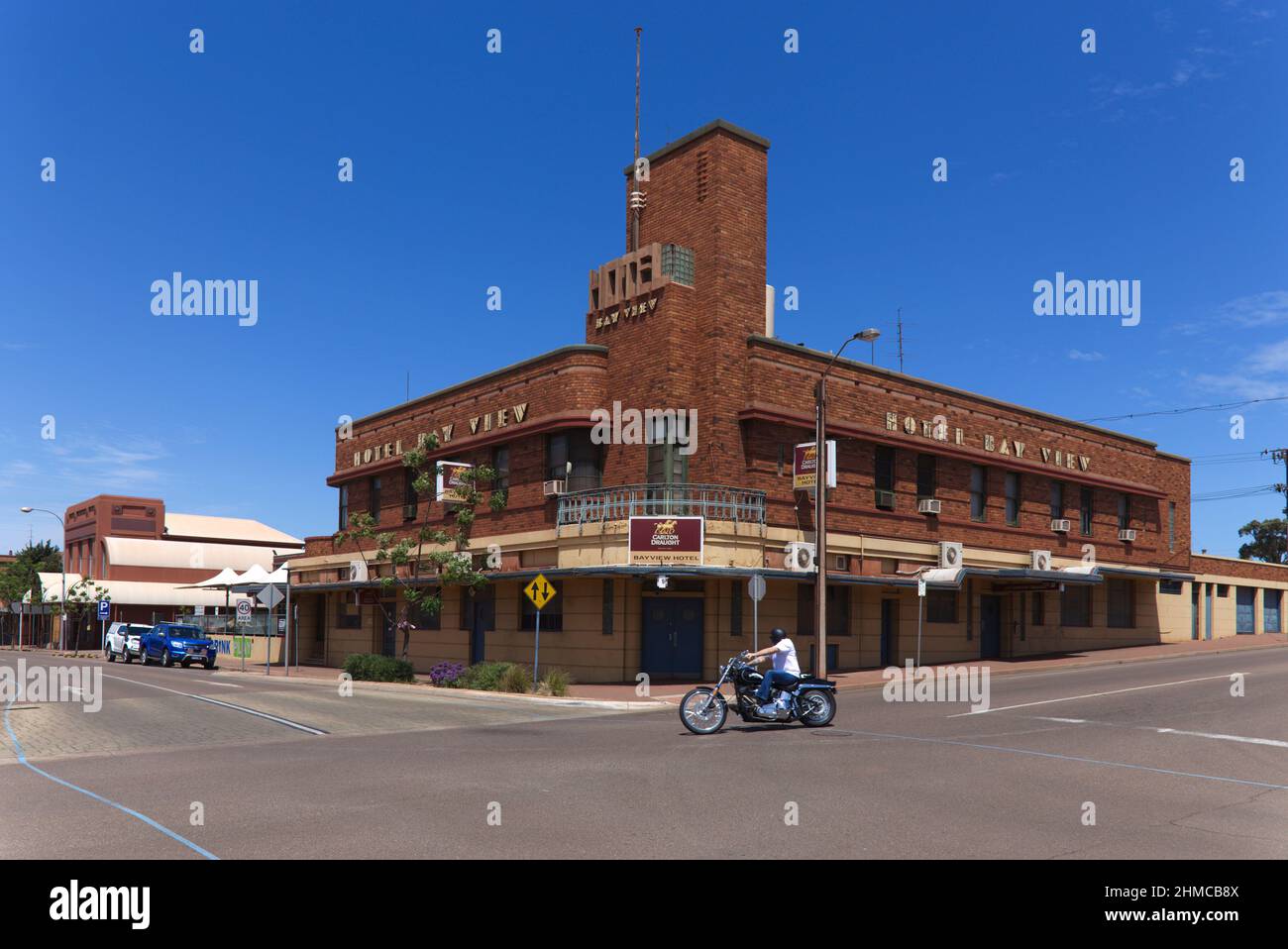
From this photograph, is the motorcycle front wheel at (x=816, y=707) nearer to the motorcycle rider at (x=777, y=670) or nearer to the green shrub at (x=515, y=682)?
the motorcycle rider at (x=777, y=670)

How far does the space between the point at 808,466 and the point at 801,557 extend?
Answer: 2.61 meters

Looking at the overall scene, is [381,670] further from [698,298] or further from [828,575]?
[698,298]

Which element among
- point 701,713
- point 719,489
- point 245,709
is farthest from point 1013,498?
point 245,709

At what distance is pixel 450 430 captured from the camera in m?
37.4

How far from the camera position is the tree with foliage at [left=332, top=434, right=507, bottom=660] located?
31656 mm

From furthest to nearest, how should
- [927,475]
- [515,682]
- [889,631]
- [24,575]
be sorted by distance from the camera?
[24,575] → [927,475] → [889,631] → [515,682]

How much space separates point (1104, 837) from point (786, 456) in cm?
2226

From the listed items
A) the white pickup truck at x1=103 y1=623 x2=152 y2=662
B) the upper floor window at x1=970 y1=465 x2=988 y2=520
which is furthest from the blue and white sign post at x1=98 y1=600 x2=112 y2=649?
the upper floor window at x1=970 y1=465 x2=988 y2=520

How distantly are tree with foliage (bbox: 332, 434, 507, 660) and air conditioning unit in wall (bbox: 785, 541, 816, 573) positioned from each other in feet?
29.7

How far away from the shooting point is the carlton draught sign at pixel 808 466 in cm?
2948
